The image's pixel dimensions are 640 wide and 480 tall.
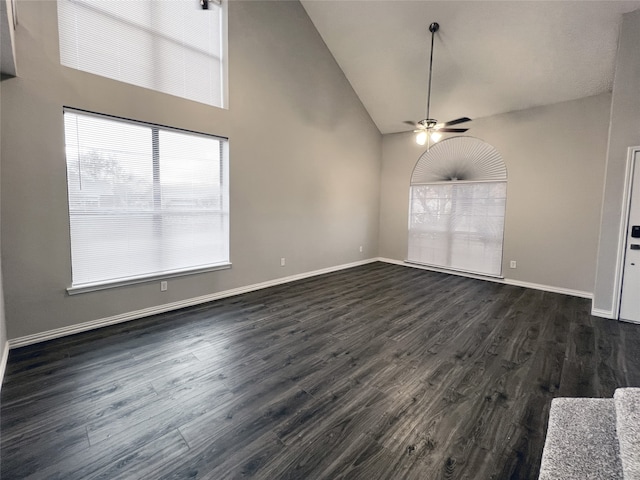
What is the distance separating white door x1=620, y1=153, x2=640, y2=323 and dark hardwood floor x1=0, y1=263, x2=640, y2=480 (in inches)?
17.2

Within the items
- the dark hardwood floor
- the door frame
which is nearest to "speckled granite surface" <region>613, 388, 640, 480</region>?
the dark hardwood floor

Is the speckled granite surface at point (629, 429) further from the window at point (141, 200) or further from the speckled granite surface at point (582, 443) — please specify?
the window at point (141, 200)

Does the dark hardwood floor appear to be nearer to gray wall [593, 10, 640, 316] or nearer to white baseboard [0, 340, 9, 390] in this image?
white baseboard [0, 340, 9, 390]

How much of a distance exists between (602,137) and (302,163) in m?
4.57

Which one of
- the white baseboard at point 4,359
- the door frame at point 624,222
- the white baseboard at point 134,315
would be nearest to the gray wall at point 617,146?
the door frame at point 624,222

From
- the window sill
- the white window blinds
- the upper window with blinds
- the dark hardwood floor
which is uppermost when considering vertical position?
the upper window with blinds

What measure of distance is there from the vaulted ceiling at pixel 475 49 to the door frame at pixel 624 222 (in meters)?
1.48

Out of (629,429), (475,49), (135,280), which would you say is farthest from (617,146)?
(135,280)

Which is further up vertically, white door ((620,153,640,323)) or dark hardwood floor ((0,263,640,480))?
white door ((620,153,640,323))

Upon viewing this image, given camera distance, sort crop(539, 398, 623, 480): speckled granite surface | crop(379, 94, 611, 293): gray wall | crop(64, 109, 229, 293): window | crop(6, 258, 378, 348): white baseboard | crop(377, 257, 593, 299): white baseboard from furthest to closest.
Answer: crop(377, 257, 593, 299): white baseboard < crop(379, 94, 611, 293): gray wall < crop(64, 109, 229, 293): window < crop(6, 258, 378, 348): white baseboard < crop(539, 398, 623, 480): speckled granite surface

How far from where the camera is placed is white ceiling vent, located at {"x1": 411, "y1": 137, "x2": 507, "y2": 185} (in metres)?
5.46

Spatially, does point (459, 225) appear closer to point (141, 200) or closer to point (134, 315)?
point (141, 200)

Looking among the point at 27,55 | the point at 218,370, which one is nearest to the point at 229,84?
the point at 27,55

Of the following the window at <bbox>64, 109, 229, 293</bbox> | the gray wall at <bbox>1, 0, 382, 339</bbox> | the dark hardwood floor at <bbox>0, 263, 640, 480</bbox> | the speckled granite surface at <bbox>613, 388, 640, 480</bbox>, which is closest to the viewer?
the speckled granite surface at <bbox>613, 388, 640, 480</bbox>
